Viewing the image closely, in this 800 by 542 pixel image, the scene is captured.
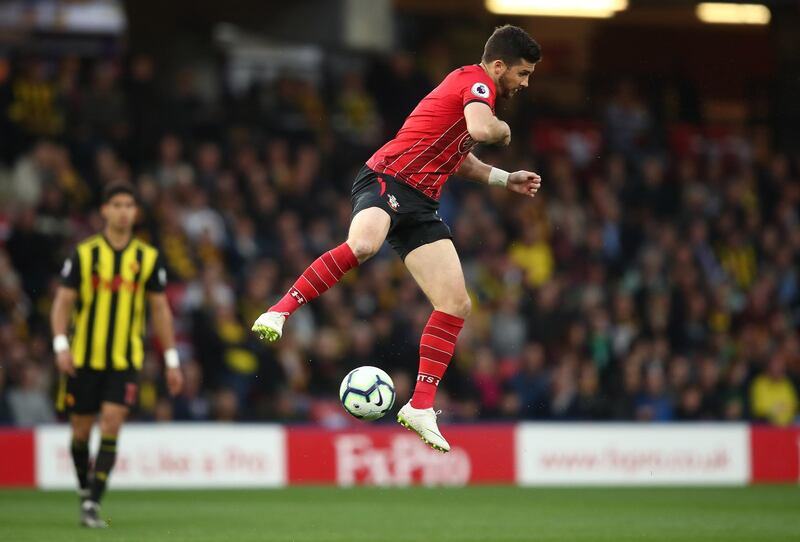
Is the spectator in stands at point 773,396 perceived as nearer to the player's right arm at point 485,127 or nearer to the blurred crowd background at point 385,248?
the blurred crowd background at point 385,248

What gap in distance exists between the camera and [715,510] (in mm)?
11102

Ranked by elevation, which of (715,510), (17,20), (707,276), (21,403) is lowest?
(715,510)

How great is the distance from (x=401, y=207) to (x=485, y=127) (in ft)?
2.50

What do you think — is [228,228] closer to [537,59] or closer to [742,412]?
[742,412]

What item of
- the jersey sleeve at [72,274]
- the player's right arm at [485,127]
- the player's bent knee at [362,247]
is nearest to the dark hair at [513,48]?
the player's right arm at [485,127]

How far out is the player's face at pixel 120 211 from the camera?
9.49 m

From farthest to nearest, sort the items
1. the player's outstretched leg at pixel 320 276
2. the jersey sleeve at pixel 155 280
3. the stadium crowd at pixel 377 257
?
1. the stadium crowd at pixel 377 257
2. the jersey sleeve at pixel 155 280
3. the player's outstretched leg at pixel 320 276

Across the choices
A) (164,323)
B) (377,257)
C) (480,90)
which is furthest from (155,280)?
(377,257)

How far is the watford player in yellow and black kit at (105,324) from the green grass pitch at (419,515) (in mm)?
663

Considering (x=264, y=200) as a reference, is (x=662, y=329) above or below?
below

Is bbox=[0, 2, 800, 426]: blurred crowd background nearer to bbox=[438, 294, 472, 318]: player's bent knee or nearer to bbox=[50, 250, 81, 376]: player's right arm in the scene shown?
bbox=[50, 250, 81, 376]: player's right arm

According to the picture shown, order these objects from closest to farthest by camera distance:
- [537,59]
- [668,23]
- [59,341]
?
[537,59] → [59,341] → [668,23]

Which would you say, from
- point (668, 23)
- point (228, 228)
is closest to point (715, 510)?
point (228, 228)

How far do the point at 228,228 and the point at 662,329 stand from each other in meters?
4.98
